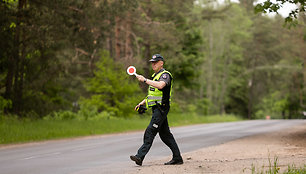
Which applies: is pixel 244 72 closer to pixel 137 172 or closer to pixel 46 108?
pixel 46 108

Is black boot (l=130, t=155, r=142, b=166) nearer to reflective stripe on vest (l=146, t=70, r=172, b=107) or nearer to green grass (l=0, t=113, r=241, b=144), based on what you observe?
reflective stripe on vest (l=146, t=70, r=172, b=107)

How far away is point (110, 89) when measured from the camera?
3156cm

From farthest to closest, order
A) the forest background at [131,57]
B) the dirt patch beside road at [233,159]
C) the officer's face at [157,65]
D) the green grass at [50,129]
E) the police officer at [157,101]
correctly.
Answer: the forest background at [131,57], the green grass at [50,129], the officer's face at [157,65], the police officer at [157,101], the dirt patch beside road at [233,159]

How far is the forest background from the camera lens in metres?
24.9

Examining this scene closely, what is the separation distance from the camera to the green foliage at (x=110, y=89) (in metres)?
31.6

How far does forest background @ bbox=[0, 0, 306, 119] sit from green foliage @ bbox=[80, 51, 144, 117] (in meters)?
0.07

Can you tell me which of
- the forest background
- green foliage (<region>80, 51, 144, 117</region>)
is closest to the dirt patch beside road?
the forest background

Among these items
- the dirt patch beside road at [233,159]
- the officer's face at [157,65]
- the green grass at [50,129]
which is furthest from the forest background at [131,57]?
the green grass at [50,129]

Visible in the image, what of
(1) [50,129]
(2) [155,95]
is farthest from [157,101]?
(1) [50,129]

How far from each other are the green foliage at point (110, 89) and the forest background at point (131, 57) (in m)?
0.07

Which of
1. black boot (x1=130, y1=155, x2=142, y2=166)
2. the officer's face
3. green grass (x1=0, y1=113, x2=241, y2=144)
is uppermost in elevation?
the officer's face

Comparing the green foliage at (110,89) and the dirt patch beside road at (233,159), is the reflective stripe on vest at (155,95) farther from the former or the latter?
the green foliage at (110,89)

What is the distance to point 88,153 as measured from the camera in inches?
525

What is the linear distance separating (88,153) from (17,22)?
12.4m
